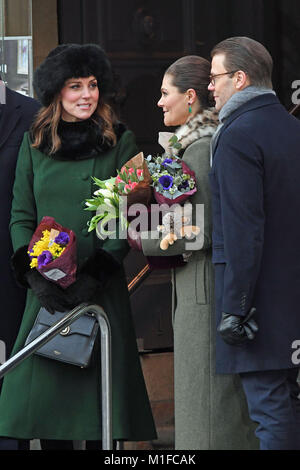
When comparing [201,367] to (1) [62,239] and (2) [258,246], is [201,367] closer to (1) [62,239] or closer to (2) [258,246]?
(2) [258,246]

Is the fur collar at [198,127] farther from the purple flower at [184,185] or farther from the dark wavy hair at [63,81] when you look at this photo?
the dark wavy hair at [63,81]

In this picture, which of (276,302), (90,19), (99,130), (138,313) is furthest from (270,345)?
(90,19)

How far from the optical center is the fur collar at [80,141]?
176 inches

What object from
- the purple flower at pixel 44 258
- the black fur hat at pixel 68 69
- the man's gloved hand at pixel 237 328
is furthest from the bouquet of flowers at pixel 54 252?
the man's gloved hand at pixel 237 328

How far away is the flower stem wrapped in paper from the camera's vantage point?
4.09 meters

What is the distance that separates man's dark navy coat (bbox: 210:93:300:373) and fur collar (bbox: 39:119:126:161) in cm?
67

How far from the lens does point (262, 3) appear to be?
27.5 feet

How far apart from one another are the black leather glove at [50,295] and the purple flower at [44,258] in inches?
3.4

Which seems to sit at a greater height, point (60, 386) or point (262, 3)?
point (262, 3)

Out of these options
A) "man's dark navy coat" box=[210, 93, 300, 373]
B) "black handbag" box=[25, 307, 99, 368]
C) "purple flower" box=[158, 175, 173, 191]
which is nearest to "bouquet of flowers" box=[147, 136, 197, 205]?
"purple flower" box=[158, 175, 173, 191]

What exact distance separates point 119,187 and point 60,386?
35.6 inches

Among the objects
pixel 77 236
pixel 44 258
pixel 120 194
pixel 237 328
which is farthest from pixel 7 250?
pixel 237 328

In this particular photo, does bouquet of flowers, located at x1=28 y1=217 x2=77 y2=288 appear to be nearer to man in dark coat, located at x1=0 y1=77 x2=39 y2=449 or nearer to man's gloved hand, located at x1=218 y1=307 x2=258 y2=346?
man in dark coat, located at x1=0 y1=77 x2=39 y2=449
